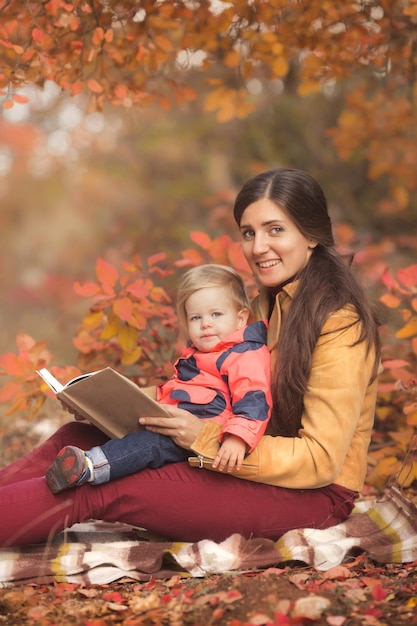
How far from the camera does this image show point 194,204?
41.0 ft

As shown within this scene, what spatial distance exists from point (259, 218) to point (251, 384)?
0.75 meters

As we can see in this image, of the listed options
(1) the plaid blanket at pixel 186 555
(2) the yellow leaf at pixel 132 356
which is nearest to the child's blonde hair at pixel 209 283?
(2) the yellow leaf at pixel 132 356

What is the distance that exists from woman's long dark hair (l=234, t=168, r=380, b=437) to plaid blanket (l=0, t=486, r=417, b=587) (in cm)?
45

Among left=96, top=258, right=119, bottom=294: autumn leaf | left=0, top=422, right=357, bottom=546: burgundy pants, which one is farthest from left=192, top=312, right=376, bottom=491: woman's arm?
left=96, top=258, right=119, bottom=294: autumn leaf

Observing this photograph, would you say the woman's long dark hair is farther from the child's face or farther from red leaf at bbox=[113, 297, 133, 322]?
red leaf at bbox=[113, 297, 133, 322]

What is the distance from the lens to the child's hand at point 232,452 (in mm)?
2725

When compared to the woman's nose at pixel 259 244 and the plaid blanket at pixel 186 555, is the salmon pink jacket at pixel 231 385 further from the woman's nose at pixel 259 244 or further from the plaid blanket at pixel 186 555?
the plaid blanket at pixel 186 555

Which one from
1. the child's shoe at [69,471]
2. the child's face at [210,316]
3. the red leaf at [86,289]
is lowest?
the child's shoe at [69,471]

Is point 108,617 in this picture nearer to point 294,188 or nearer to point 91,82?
point 294,188

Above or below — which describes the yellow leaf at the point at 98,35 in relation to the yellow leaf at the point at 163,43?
below

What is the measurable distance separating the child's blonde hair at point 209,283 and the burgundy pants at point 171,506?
2.37 feet

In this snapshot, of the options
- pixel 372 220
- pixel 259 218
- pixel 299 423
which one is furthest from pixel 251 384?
pixel 372 220

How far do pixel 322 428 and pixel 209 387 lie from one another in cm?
49

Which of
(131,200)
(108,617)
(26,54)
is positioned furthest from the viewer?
(131,200)
